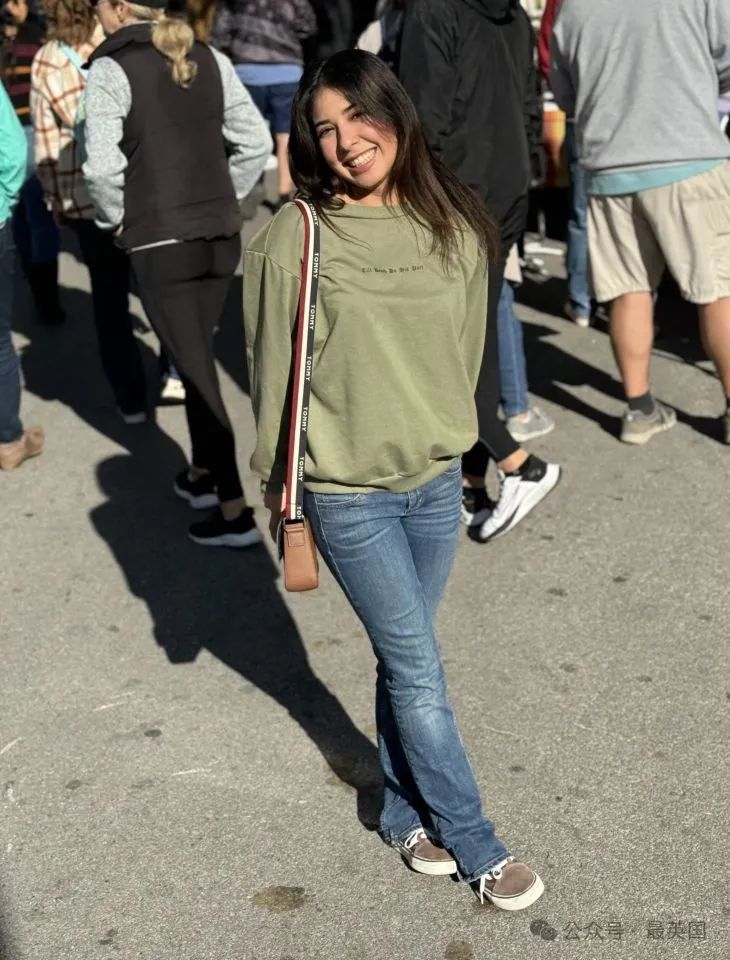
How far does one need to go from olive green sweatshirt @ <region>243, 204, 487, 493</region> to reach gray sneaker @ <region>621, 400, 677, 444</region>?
8.99 ft

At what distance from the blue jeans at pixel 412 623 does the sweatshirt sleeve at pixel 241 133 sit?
7.52 feet

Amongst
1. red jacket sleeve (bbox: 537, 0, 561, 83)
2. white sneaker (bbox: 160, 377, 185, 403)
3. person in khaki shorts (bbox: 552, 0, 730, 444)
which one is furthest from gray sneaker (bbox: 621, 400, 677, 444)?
white sneaker (bbox: 160, 377, 185, 403)

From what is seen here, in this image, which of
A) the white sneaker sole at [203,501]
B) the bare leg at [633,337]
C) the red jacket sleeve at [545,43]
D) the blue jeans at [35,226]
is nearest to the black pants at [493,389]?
the bare leg at [633,337]

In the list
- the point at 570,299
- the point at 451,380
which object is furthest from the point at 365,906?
the point at 570,299

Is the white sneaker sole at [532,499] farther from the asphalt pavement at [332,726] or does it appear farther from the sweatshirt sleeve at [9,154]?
the sweatshirt sleeve at [9,154]

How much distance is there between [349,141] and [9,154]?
2791 mm

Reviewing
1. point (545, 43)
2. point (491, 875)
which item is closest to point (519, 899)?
point (491, 875)

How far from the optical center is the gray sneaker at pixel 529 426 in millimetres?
5754

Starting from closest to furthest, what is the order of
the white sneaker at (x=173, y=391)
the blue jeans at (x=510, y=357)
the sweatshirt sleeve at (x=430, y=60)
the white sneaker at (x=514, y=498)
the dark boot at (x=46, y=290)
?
the sweatshirt sleeve at (x=430, y=60) < the white sneaker at (x=514, y=498) < the blue jeans at (x=510, y=357) < the white sneaker at (x=173, y=391) < the dark boot at (x=46, y=290)

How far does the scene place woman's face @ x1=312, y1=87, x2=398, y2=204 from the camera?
2775 mm

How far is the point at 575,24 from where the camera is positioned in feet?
16.8

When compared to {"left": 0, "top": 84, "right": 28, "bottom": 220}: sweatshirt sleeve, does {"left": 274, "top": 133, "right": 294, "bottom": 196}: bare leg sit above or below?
below

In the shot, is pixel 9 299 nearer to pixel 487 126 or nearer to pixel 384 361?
pixel 487 126

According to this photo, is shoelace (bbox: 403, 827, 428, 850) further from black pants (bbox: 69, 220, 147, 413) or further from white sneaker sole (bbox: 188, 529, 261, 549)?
black pants (bbox: 69, 220, 147, 413)
